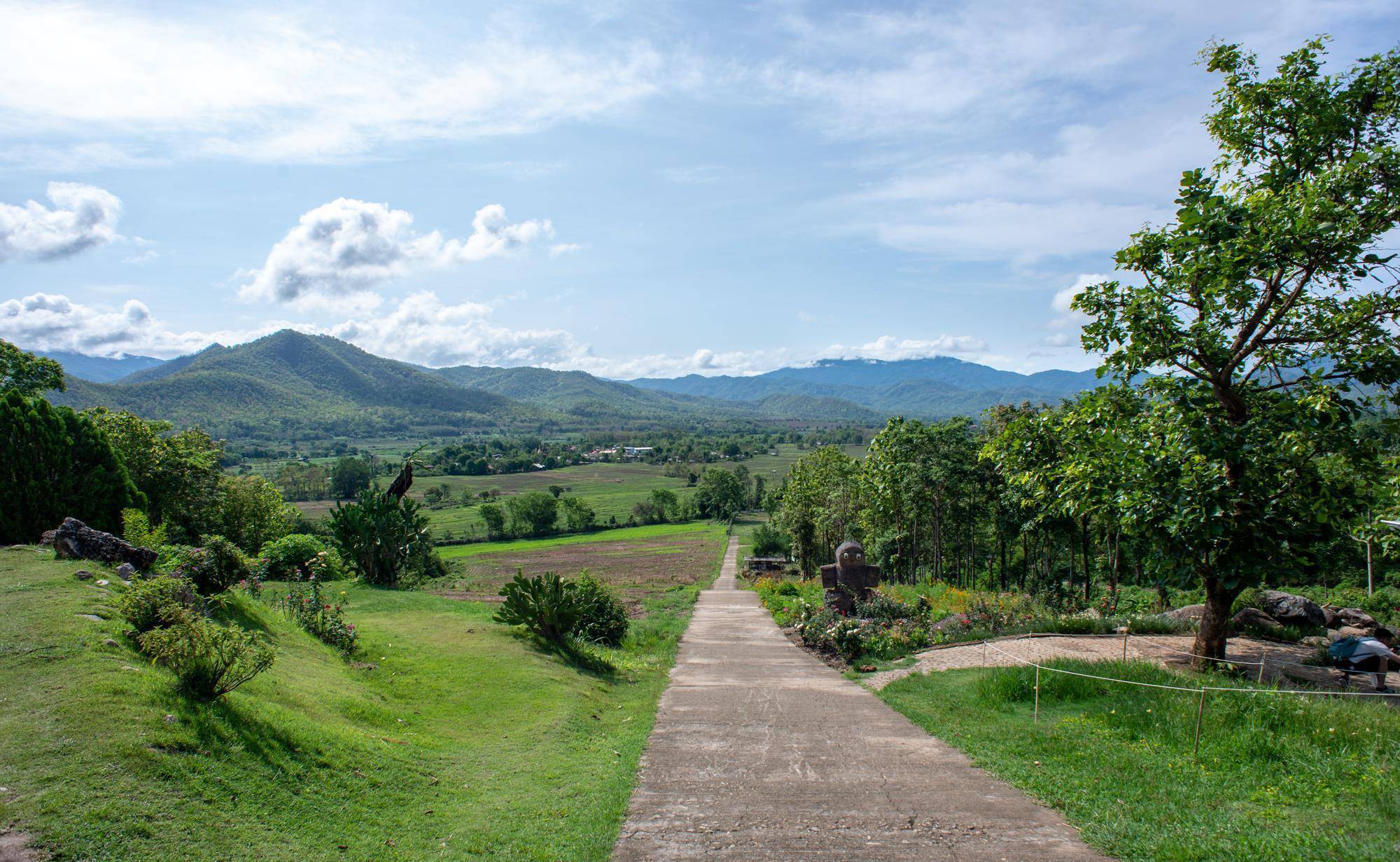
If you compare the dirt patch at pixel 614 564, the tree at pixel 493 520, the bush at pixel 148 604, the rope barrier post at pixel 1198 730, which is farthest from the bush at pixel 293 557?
the tree at pixel 493 520

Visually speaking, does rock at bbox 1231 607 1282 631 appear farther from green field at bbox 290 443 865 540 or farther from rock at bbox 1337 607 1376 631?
green field at bbox 290 443 865 540

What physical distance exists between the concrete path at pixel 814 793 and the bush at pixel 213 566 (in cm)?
730

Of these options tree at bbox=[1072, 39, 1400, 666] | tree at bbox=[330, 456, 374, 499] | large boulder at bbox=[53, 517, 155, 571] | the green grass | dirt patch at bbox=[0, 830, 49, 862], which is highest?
tree at bbox=[1072, 39, 1400, 666]

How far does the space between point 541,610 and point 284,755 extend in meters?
9.24

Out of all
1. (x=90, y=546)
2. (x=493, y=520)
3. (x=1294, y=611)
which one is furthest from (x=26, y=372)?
(x=493, y=520)

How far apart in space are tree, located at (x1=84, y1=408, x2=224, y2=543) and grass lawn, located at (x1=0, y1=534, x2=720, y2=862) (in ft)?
72.7

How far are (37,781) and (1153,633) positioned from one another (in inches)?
735

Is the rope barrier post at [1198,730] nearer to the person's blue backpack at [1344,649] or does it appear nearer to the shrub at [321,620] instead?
the person's blue backpack at [1344,649]

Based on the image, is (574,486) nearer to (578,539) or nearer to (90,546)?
(578,539)

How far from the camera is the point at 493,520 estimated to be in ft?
277

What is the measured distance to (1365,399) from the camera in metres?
9.84

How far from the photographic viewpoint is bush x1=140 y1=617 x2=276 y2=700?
7055 millimetres

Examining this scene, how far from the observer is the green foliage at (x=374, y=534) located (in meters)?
23.6

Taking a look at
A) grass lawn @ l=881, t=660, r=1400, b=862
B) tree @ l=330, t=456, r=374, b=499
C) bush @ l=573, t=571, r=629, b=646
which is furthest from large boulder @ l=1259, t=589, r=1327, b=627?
tree @ l=330, t=456, r=374, b=499
